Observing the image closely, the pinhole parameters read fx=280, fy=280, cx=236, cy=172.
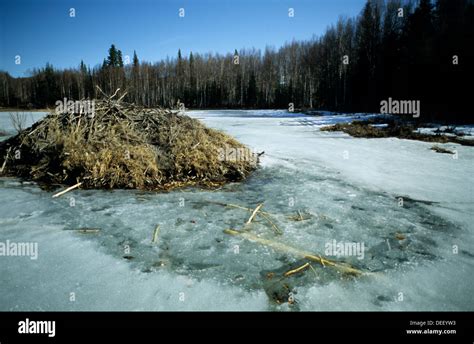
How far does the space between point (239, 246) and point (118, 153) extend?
10.1 feet

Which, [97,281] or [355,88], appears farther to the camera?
[355,88]

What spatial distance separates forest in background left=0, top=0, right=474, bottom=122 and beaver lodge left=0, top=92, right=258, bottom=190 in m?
0.94

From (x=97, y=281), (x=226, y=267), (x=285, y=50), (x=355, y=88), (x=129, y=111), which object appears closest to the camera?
(x=97, y=281)

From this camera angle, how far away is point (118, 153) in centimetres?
475

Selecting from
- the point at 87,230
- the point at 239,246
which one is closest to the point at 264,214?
the point at 239,246

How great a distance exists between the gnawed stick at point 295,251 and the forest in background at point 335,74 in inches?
162

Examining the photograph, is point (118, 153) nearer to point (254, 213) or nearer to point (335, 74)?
point (254, 213)

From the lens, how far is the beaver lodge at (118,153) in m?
4.64

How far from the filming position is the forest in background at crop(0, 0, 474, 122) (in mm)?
19533

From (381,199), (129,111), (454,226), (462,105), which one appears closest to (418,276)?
(454,226)

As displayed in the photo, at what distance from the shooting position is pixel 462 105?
18266mm
